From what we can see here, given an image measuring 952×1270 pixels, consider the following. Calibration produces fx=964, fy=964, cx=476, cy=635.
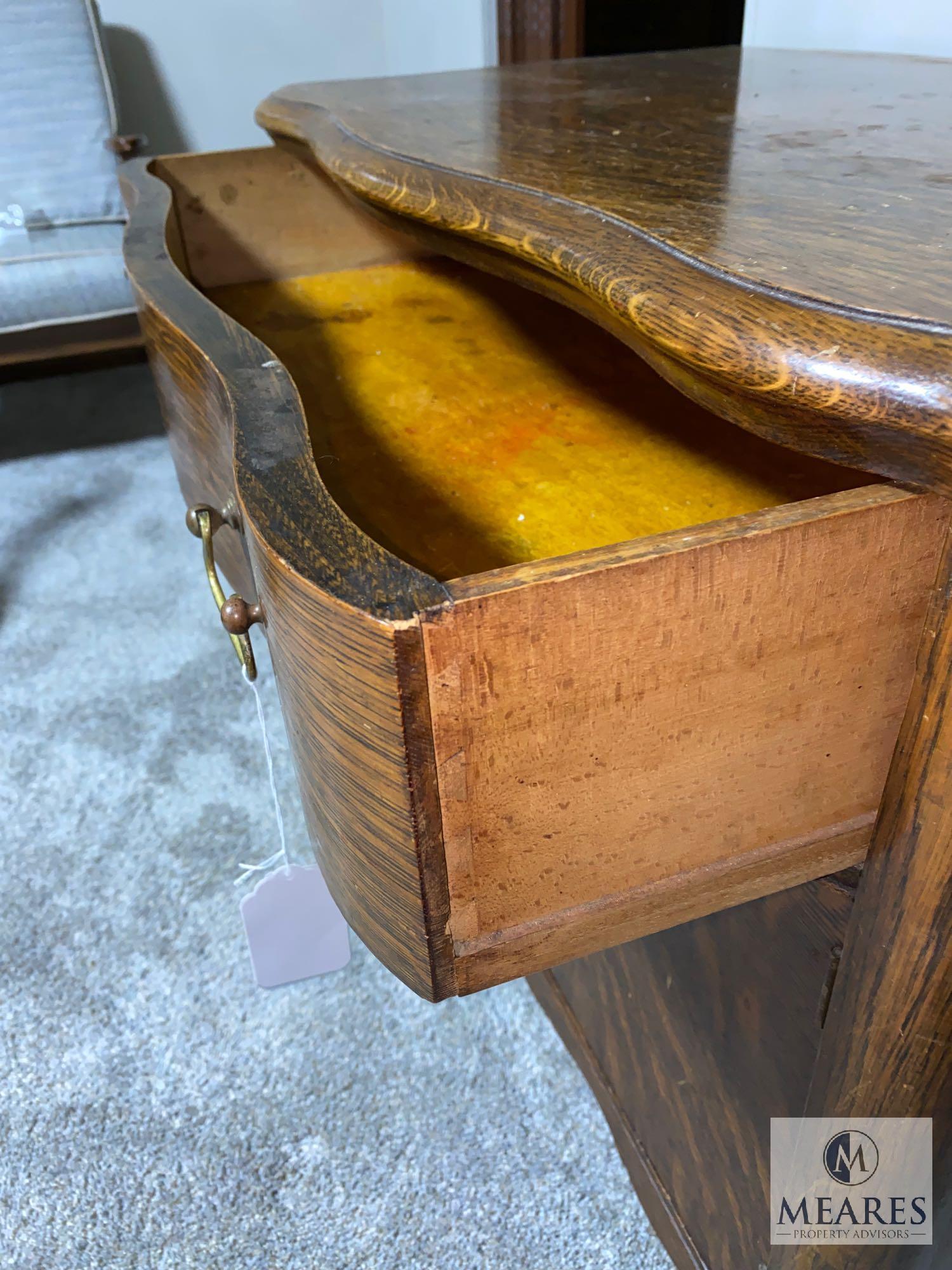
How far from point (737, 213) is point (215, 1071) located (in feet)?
2.48

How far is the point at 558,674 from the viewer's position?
0.91 feet

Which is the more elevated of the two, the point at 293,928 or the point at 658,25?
the point at 658,25

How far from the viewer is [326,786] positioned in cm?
33

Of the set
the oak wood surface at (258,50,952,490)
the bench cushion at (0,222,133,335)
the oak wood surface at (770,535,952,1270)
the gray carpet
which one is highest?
the oak wood surface at (258,50,952,490)

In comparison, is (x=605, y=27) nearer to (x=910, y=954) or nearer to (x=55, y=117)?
(x=55, y=117)

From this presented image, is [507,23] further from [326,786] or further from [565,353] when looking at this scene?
[326,786]

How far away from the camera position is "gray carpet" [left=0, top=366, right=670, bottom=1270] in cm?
70

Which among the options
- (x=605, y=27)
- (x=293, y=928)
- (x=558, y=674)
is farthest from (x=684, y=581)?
(x=605, y=27)

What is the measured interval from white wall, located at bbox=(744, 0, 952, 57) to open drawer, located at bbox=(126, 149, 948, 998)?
1.70 feet

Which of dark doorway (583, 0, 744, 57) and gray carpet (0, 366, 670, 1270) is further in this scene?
dark doorway (583, 0, 744, 57)

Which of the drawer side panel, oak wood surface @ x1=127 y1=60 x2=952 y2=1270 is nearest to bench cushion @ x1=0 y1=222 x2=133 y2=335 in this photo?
oak wood surface @ x1=127 y1=60 x2=952 y2=1270

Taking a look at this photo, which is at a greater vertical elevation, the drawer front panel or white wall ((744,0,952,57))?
white wall ((744,0,952,57))

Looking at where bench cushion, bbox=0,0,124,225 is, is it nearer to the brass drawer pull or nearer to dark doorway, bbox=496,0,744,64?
dark doorway, bbox=496,0,744,64

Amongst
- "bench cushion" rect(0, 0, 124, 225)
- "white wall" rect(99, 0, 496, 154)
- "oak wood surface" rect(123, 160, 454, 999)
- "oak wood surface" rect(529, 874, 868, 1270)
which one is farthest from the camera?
"white wall" rect(99, 0, 496, 154)
